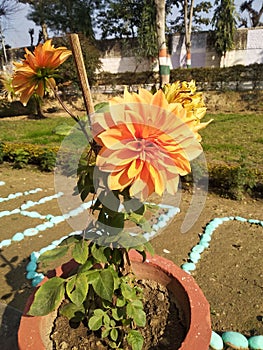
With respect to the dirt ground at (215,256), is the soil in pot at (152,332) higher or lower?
higher

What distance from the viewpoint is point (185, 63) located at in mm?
20016

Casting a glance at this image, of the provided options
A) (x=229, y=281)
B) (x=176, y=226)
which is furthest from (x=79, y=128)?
(x=176, y=226)

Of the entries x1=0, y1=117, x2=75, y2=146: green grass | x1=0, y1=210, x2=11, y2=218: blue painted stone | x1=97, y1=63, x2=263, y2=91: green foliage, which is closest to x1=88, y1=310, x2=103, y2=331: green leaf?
x1=0, y1=210, x2=11, y2=218: blue painted stone

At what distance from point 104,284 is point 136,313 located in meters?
0.21

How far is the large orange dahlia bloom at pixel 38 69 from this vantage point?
0.83m

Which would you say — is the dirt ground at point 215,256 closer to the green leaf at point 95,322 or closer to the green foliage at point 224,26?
the green leaf at point 95,322

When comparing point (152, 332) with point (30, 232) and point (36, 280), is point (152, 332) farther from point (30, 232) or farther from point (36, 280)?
point (30, 232)

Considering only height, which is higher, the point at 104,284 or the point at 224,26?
the point at 224,26

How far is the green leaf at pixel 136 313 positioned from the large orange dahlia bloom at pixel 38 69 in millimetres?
815

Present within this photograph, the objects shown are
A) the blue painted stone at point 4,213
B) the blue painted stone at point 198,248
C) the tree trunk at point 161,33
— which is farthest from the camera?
the tree trunk at point 161,33

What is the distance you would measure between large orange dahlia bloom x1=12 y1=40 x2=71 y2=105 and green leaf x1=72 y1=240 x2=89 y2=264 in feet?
1.66

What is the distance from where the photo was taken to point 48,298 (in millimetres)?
1018

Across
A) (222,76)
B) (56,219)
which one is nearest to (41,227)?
(56,219)

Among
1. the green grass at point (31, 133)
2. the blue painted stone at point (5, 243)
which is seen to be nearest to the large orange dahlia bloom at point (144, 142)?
the blue painted stone at point (5, 243)
